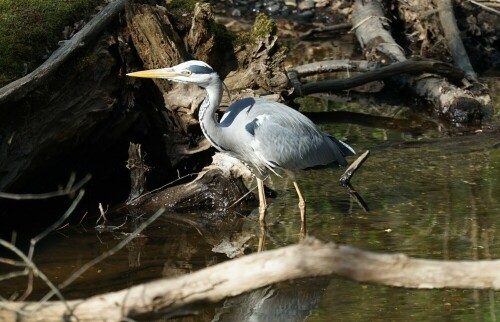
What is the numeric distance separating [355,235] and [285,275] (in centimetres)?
352

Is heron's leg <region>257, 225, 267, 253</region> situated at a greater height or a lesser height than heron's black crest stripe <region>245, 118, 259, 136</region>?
lesser

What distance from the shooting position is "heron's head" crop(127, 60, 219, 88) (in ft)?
22.6

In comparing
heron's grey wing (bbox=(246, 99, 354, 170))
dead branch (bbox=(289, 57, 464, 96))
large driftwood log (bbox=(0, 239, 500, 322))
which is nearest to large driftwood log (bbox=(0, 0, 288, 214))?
heron's grey wing (bbox=(246, 99, 354, 170))

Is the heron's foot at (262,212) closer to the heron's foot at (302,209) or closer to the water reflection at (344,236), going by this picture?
the water reflection at (344,236)

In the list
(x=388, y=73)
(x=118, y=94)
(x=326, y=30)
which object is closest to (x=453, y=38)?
(x=388, y=73)

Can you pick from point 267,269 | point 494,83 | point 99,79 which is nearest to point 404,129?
point 494,83

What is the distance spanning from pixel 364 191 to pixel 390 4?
5.76 m

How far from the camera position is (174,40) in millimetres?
7812

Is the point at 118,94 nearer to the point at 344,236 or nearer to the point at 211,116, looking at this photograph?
the point at 211,116

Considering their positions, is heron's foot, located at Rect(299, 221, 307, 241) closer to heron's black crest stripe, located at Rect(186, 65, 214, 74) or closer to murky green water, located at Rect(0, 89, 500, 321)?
murky green water, located at Rect(0, 89, 500, 321)

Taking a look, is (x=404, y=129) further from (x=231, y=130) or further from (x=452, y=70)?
(x=231, y=130)

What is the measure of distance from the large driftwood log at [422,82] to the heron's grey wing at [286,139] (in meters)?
2.87

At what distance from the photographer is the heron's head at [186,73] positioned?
6891mm

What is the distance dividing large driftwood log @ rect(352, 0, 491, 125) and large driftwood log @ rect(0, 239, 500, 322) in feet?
22.1
